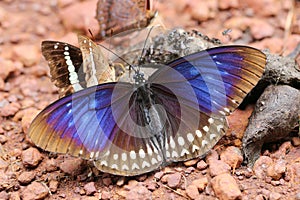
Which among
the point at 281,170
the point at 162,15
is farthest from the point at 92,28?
the point at 281,170

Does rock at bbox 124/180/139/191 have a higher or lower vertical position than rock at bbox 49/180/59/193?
higher

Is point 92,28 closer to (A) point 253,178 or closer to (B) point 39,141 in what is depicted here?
(B) point 39,141

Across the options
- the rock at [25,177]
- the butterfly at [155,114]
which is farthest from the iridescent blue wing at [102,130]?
the rock at [25,177]

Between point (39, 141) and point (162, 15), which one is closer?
point (39, 141)

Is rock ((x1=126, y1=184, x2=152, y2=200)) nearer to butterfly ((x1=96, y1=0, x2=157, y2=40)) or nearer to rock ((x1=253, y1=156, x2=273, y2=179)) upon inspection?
rock ((x1=253, y1=156, x2=273, y2=179))

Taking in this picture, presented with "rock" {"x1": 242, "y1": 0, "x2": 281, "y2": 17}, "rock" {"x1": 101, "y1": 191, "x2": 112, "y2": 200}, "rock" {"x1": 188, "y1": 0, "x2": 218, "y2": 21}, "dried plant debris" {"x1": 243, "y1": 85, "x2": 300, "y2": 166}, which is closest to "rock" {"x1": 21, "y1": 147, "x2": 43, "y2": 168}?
"rock" {"x1": 101, "y1": 191, "x2": 112, "y2": 200}

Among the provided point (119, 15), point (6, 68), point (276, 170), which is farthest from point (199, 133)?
point (6, 68)
